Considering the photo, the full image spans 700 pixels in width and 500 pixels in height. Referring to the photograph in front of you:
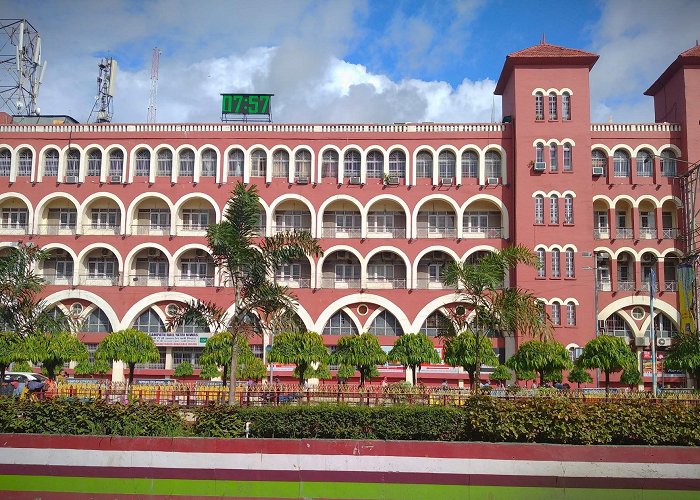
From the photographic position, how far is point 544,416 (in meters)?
11.6

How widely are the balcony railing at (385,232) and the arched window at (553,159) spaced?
29.7 feet

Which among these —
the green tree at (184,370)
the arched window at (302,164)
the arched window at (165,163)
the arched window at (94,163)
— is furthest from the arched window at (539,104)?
the arched window at (94,163)

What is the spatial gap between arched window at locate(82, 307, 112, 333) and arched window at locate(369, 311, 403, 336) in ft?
50.6

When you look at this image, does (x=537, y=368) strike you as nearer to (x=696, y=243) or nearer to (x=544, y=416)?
(x=696, y=243)

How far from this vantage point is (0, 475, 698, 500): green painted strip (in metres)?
11.0

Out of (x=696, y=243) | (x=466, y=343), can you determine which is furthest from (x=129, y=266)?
(x=696, y=243)

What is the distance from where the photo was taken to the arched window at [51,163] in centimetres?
4169

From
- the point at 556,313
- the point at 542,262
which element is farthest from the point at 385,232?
the point at 556,313

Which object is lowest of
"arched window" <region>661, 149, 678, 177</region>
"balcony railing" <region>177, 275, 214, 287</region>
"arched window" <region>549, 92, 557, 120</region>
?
"balcony railing" <region>177, 275, 214, 287</region>

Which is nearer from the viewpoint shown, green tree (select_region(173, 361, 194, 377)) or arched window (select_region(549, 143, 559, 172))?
green tree (select_region(173, 361, 194, 377))

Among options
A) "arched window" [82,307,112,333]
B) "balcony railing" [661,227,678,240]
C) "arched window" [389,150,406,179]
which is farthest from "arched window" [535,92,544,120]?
"arched window" [82,307,112,333]

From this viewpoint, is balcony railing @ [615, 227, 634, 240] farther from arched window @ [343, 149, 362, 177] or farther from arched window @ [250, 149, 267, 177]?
arched window @ [250, 149, 267, 177]

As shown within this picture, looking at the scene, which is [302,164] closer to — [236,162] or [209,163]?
[236,162]

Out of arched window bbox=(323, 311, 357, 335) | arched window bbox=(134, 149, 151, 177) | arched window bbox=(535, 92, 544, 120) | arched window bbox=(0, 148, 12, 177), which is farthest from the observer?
arched window bbox=(0, 148, 12, 177)
